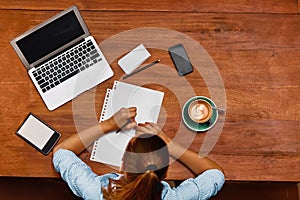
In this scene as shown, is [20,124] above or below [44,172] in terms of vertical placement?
above

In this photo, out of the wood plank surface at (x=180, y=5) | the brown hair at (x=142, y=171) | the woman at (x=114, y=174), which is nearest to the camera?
the brown hair at (x=142, y=171)

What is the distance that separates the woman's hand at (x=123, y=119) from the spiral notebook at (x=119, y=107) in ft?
0.05

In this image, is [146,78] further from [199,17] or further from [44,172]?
[44,172]

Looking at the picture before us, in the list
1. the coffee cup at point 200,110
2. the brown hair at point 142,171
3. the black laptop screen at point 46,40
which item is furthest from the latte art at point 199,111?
the black laptop screen at point 46,40

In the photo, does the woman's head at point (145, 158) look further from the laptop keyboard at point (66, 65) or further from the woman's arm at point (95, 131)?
the laptop keyboard at point (66, 65)

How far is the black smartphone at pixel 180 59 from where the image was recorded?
134 cm

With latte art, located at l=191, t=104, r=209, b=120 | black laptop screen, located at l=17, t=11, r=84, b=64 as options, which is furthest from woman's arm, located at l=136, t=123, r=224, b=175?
black laptop screen, located at l=17, t=11, r=84, b=64

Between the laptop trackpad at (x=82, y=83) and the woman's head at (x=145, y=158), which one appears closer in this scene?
the woman's head at (x=145, y=158)

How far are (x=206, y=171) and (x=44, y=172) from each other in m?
0.47

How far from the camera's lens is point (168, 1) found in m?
1.38

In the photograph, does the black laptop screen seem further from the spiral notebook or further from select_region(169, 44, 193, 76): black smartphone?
select_region(169, 44, 193, 76): black smartphone

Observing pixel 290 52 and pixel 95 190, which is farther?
pixel 290 52

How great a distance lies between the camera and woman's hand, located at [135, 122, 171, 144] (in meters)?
1.30

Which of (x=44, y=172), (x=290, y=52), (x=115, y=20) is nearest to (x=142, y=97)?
(x=115, y=20)
